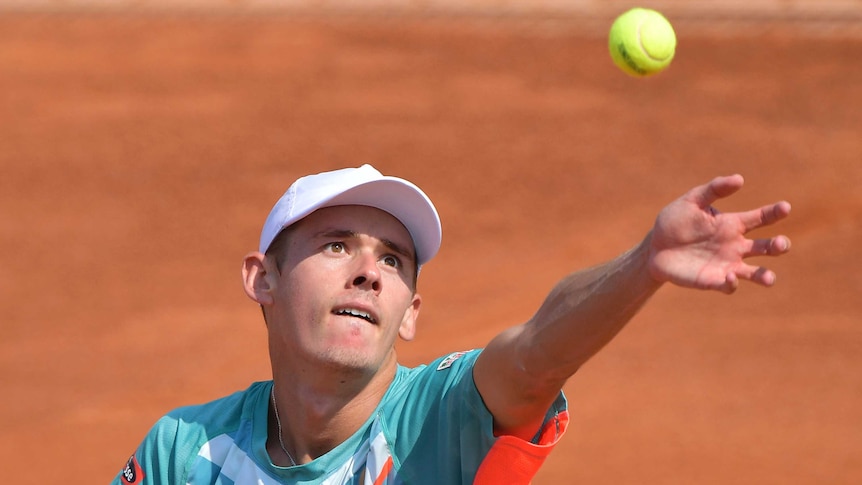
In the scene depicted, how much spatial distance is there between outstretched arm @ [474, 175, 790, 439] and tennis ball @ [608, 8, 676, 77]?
8.99ft

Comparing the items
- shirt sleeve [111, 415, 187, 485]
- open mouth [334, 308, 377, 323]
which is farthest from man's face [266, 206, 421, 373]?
shirt sleeve [111, 415, 187, 485]

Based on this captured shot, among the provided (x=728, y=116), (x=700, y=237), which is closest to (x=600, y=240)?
(x=728, y=116)

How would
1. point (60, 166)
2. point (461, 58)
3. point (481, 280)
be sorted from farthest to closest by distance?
point (461, 58) < point (60, 166) < point (481, 280)

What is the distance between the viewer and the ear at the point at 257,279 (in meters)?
4.53

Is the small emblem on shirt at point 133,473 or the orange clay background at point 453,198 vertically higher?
the orange clay background at point 453,198

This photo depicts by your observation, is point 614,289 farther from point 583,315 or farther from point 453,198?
point 453,198

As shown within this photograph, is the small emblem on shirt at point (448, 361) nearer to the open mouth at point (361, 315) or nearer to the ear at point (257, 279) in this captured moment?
the open mouth at point (361, 315)

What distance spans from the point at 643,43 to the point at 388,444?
2.87 meters

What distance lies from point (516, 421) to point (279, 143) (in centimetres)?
988

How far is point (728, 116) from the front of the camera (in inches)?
530

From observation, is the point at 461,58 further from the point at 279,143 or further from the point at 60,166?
the point at 60,166

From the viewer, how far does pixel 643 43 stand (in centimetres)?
610

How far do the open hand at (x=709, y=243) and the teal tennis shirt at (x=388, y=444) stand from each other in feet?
2.37

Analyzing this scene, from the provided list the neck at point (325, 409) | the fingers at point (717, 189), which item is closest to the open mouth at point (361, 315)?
the neck at point (325, 409)
